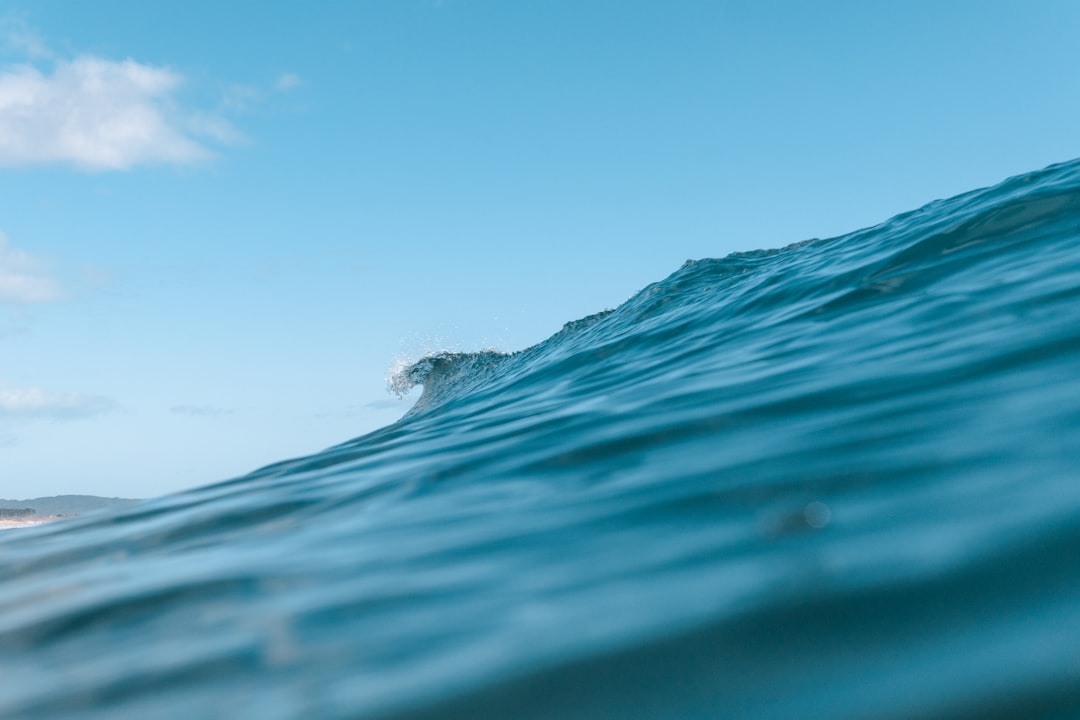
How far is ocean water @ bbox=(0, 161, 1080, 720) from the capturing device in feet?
4.99

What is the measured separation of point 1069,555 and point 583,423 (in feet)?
9.44

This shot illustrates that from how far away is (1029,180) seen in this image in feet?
28.8

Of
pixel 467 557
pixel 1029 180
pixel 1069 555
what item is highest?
pixel 1029 180

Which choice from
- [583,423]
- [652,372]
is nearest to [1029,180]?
[652,372]

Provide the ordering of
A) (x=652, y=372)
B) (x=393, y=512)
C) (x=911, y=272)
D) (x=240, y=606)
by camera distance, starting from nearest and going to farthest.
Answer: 1. (x=240, y=606)
2. (x=393, y=512)
3. (x=652, y=372)
4. (x=911, y=272)

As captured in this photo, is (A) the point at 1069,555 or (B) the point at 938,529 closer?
(A) the point at 1069,555

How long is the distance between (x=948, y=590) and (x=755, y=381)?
9.37ft

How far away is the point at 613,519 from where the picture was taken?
2.63 metres

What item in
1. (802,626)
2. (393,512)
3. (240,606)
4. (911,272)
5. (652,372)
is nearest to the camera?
(802,626)

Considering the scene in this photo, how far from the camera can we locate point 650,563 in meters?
2.17

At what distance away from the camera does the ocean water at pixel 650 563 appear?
4.99 feet

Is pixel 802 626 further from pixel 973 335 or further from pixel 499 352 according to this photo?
pixel 499 352

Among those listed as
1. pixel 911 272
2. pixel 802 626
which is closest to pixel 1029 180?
pixel 911 272

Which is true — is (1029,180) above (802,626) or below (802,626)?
above
